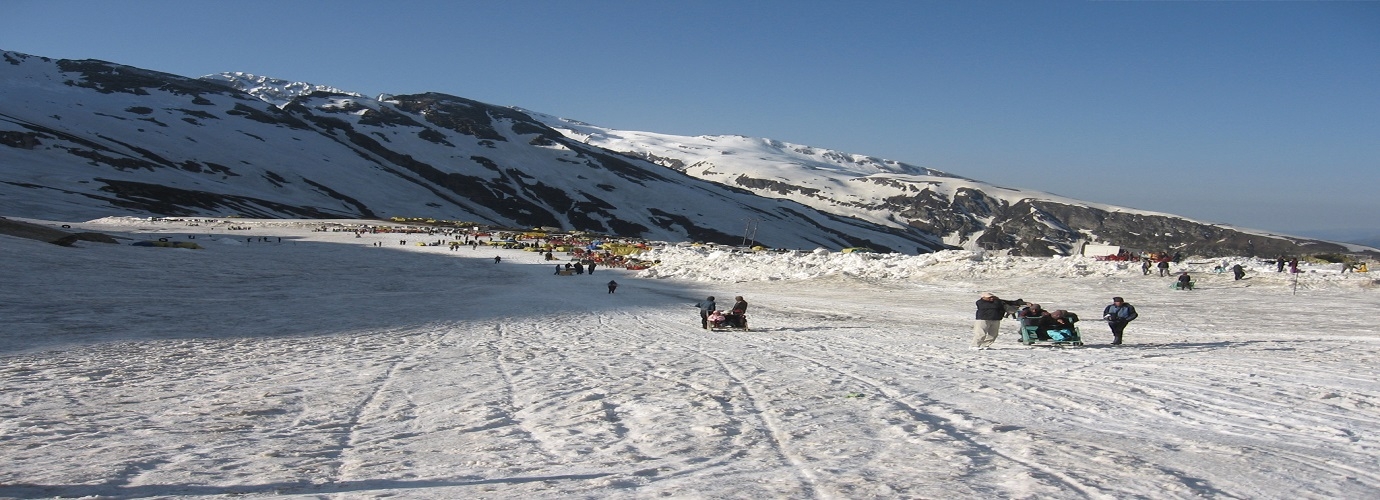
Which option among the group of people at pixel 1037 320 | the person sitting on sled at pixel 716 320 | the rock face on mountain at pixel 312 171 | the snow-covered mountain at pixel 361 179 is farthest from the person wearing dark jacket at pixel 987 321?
the snow-covered mountain at pixel 361 179

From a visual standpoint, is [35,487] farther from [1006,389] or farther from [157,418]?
[1006,389]

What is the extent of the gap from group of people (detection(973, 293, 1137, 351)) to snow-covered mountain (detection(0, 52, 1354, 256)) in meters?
86.3

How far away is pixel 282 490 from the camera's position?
570cm

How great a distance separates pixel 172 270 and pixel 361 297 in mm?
8955

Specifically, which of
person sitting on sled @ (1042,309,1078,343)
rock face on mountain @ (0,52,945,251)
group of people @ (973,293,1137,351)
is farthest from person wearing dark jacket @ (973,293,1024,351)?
rock face on mountain @ (0,52,945,251)

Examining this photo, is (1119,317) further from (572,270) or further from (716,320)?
(572,270)

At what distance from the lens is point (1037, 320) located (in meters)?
16.3

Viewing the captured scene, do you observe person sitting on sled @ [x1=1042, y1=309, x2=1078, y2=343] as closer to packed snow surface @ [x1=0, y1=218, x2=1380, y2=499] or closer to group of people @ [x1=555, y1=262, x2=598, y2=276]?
packed snow surface @ [x1=0, y1=218, x2=1380, y2=499]

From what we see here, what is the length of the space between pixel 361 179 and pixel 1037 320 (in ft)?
448

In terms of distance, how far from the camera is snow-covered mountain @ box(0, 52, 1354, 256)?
101 m

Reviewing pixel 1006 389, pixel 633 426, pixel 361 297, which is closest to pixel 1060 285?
pixel 1006 389

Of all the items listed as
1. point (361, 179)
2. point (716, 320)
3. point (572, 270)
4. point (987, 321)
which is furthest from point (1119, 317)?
point (361, 179)

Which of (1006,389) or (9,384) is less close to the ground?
(1006,389)

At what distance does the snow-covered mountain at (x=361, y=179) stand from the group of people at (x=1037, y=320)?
86.3 metres
